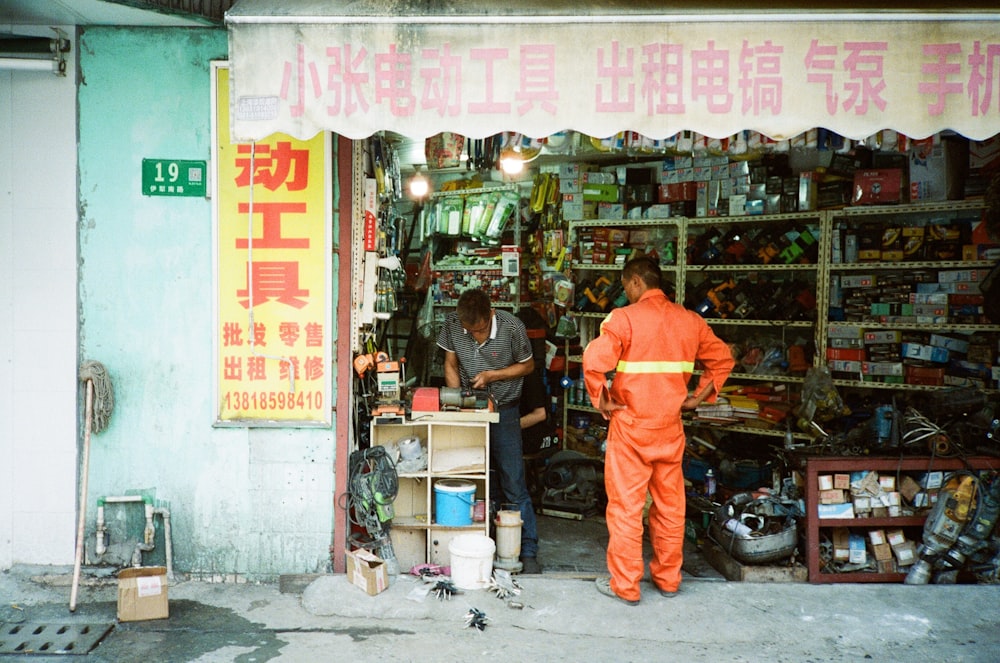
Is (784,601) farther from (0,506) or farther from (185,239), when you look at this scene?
(0,506)

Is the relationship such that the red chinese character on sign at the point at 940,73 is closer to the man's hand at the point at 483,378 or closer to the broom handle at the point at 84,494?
the man's hand at the point at 483,378

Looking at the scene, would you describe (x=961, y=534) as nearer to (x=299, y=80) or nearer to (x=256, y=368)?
(x=256, y=368)

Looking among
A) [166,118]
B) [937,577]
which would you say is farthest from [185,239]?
[937,577]

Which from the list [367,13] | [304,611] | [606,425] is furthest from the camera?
[606,425]

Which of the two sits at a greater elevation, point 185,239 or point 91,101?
point 91,101

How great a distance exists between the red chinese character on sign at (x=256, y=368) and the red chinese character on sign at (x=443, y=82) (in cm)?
213

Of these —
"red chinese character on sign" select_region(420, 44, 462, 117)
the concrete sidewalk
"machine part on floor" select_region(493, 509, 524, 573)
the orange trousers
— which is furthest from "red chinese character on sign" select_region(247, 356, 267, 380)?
the orange trousers

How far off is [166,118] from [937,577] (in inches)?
238

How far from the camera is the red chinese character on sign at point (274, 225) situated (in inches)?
203

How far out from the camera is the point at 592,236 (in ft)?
27.4

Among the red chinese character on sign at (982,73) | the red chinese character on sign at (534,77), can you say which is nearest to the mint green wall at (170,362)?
the red chinese character on sign at (534,77)

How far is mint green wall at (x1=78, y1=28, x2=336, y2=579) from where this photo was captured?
5.15 m

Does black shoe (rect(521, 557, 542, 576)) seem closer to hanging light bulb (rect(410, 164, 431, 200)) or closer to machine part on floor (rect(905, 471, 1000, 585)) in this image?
machine part on floor (rect(905, 471, 1000, 585))

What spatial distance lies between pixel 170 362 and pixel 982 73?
16.9 ft
